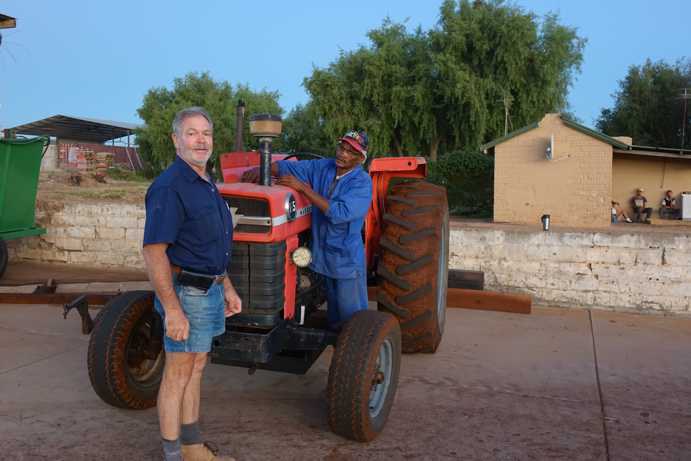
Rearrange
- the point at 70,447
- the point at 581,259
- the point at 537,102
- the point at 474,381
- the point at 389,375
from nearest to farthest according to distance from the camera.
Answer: the point at 70,447
the point at 389,375
the point at 474,381
the point at 581,259
the point at 537,102

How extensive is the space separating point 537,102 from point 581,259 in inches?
909

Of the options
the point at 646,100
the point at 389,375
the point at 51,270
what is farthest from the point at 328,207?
the point at 646,100

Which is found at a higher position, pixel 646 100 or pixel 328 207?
pixel 646 100

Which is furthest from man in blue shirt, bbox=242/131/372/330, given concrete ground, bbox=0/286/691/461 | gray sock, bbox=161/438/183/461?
gray sock, bbox=161/438/183/461

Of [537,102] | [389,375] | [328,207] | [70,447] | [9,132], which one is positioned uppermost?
[537,102]

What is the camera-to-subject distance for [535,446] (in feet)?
11.2

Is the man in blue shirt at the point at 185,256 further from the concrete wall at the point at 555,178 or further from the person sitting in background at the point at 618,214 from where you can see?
the person sitting in background at the point at 618,214

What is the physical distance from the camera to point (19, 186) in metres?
8.88

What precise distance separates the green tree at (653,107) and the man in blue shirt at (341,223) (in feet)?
111

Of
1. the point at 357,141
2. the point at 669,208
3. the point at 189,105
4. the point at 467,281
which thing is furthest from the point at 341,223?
the point at 189,105

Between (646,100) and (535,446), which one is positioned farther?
(646,100)

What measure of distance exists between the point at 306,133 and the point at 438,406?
34.1 m

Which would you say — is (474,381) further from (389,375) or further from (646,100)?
(646,100)

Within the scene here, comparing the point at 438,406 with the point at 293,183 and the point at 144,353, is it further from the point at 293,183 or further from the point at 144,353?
the point at 144,353
